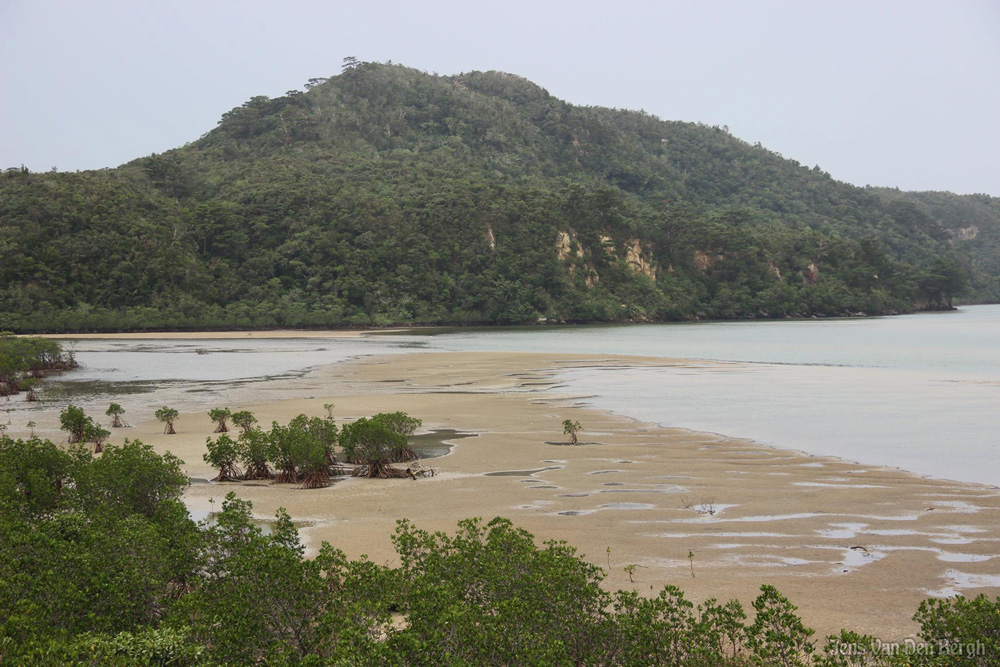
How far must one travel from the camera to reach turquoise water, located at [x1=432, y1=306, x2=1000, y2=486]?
14.3 meters

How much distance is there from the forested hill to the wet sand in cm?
6269

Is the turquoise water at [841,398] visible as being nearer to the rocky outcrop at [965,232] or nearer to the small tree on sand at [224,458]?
the small tree on sand at [224,458]

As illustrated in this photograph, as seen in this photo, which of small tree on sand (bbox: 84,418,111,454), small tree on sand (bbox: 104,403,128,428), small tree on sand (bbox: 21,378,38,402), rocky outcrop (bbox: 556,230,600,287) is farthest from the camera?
rocky outcrop (bbox: 556,230,600,287)

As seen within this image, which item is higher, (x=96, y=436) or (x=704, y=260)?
(x=704, y=260)

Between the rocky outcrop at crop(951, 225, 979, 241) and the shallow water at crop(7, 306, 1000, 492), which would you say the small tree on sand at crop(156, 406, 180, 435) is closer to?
the shallow water at crop(7, 306, 1000, 492)

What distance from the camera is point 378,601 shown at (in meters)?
5.36

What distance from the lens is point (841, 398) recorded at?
21766mm

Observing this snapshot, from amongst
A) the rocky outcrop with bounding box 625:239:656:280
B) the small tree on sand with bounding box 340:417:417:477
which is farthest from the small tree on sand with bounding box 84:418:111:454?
the rocky outcrop with bounding box 625:239:656:280

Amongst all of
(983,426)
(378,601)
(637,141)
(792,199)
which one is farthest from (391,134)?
(378,601)

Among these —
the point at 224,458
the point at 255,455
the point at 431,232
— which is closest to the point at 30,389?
the point at 224,458

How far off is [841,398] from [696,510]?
46.3ft

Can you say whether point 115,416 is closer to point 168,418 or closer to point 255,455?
point 168,418

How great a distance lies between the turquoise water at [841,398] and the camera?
14344 mm

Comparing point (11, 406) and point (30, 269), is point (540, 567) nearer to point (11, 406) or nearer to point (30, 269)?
point (11, 406)
